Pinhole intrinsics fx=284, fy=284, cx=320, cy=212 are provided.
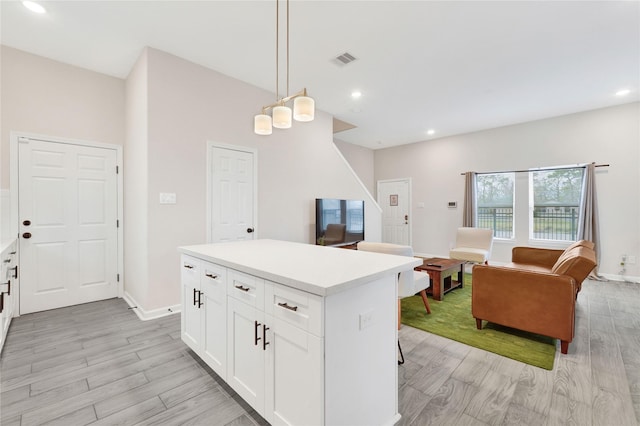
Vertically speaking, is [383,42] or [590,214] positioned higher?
[383,42]

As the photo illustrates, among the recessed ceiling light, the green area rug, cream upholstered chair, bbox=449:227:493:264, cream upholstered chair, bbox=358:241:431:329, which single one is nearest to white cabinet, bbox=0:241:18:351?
the recessed ceiling light

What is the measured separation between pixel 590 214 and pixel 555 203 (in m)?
0.63

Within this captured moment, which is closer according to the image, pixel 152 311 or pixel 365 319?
pixel 365 319

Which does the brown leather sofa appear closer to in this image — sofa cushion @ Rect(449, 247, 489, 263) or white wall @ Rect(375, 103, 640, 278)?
sofa cushion @ Rect(449, 247, 489, 263)

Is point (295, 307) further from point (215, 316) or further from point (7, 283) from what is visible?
point (7, 283)

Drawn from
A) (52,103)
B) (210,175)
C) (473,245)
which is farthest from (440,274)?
(52,103)

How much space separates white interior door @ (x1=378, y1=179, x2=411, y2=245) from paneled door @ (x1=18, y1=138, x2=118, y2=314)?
613 centimetres

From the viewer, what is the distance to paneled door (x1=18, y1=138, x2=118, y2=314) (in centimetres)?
320

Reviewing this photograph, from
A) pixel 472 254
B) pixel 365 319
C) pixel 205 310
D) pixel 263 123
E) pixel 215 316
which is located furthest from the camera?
pixel 472 254

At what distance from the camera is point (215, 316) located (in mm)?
1904

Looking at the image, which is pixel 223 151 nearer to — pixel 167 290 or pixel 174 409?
pixel 167 290

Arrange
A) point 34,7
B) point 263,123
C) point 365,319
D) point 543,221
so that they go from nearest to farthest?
point 365,319
point 263,123
point 34,7
point 543,221

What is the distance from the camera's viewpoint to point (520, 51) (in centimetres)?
318

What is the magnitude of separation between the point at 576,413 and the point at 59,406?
3.07 m
